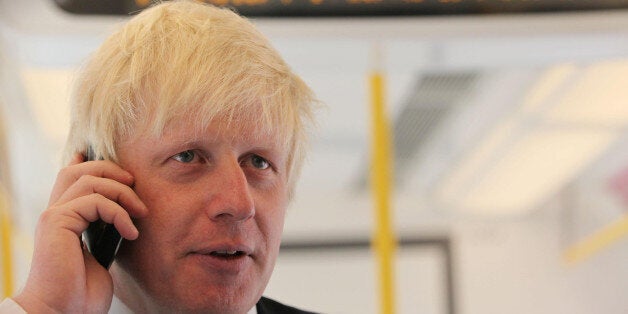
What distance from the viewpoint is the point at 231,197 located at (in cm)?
97

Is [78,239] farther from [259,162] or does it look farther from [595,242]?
[595,242]

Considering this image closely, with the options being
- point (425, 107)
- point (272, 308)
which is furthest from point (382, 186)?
point (425, 107)

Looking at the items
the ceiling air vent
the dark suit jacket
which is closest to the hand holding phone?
the dark suit jacket

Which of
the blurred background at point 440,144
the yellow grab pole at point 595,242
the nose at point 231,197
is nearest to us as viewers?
the nose at point 231,197

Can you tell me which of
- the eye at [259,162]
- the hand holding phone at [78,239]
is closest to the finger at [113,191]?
the hand holding phone at [78,239]

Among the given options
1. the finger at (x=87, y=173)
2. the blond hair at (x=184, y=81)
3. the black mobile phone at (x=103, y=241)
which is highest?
the blond hair at (x=184, y=81)

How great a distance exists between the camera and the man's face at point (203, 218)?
3.21 ft

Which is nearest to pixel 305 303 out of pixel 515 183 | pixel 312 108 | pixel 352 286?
pixel 352 286

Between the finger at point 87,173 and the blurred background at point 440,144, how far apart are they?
0.50ft

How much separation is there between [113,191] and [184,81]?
0.41ft

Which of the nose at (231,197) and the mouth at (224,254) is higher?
the nose at (231,197)

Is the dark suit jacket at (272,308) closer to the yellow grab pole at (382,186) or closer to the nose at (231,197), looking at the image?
the nose at (231,197)

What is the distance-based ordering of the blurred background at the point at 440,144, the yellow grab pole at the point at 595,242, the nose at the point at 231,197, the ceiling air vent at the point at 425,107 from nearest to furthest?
the nose at the point at 231,197 < the blurred background at the point at 440,144 < the ceiling air vent at the point at 425,107 < the yellow grab pole at the point at 595,242

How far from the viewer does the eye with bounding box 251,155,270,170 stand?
1.04 m
